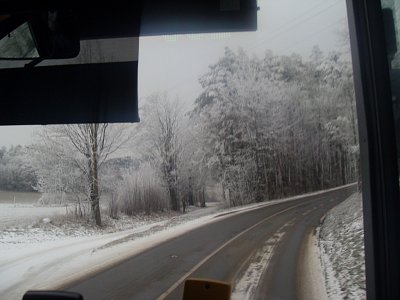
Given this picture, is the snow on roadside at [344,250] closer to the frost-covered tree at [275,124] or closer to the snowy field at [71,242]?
the frost-covered tree at [275,124]

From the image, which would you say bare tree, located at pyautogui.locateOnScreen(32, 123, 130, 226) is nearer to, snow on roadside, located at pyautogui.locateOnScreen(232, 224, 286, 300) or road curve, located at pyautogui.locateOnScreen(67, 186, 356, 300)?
road curve, located at pyautogui.locateOnScreen(67, 186, 356, 300)

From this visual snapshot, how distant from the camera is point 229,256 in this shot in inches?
79.3

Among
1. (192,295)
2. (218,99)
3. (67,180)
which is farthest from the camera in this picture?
(67,180)

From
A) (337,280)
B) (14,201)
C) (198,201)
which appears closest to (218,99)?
(198,201)

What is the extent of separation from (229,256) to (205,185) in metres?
0.40

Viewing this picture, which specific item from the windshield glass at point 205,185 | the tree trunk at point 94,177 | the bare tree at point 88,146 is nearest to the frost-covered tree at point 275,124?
the windshield glass at point 205,185

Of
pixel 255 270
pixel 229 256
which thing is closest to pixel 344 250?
pixel 255 270

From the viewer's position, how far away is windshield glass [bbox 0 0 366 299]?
1.91m

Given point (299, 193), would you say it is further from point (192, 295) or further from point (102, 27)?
point (102, 27)

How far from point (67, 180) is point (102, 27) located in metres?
0.88

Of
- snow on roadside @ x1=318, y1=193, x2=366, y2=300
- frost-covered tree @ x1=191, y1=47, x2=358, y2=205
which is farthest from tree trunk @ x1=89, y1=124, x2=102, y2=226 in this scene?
snow on roadside @ x1=318, y1=193, x2=366, y2=300

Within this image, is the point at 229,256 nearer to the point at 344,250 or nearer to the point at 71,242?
the point at 344,250

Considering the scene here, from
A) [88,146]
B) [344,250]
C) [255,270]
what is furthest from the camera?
[88,146]

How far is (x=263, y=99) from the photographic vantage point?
2053mm
